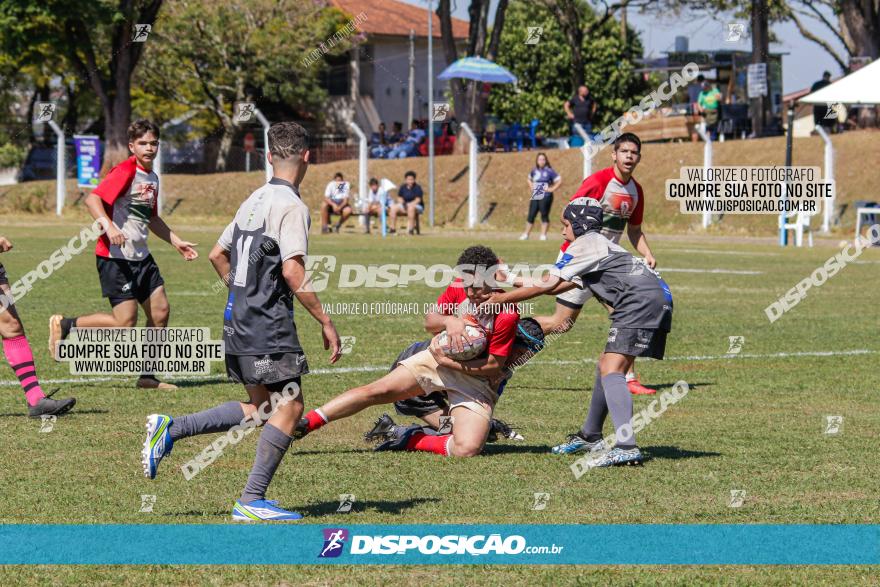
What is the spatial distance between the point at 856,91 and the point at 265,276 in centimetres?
2246

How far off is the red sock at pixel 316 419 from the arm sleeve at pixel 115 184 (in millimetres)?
4095

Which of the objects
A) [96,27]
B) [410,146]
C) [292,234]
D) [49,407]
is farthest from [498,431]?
[96,27]

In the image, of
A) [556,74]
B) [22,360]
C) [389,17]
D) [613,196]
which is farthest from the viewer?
[389,17]

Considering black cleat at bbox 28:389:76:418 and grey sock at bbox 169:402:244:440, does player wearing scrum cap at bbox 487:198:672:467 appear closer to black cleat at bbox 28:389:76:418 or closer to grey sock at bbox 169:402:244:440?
grey sock at bbox 169:402:244:440

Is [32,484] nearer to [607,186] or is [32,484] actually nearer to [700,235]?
[607,186]

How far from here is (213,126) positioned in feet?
216

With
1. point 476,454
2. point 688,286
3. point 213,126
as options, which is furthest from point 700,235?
point 213,126

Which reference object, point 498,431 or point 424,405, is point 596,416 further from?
point 424,405

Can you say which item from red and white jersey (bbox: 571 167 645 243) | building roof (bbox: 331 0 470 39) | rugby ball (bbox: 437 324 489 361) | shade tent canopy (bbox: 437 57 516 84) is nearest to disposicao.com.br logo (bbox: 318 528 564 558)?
rugby ball (bbox: 437 324 489 361)

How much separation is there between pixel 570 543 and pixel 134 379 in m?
6.50

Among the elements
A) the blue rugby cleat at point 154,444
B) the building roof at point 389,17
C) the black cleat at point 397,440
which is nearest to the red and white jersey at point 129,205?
the black cleat at point 397,440

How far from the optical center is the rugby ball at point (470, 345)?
25.4 feet

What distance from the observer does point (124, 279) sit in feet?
36.1

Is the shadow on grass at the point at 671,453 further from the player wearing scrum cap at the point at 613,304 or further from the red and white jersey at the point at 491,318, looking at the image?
the red and white jersey at the point at 491,318
